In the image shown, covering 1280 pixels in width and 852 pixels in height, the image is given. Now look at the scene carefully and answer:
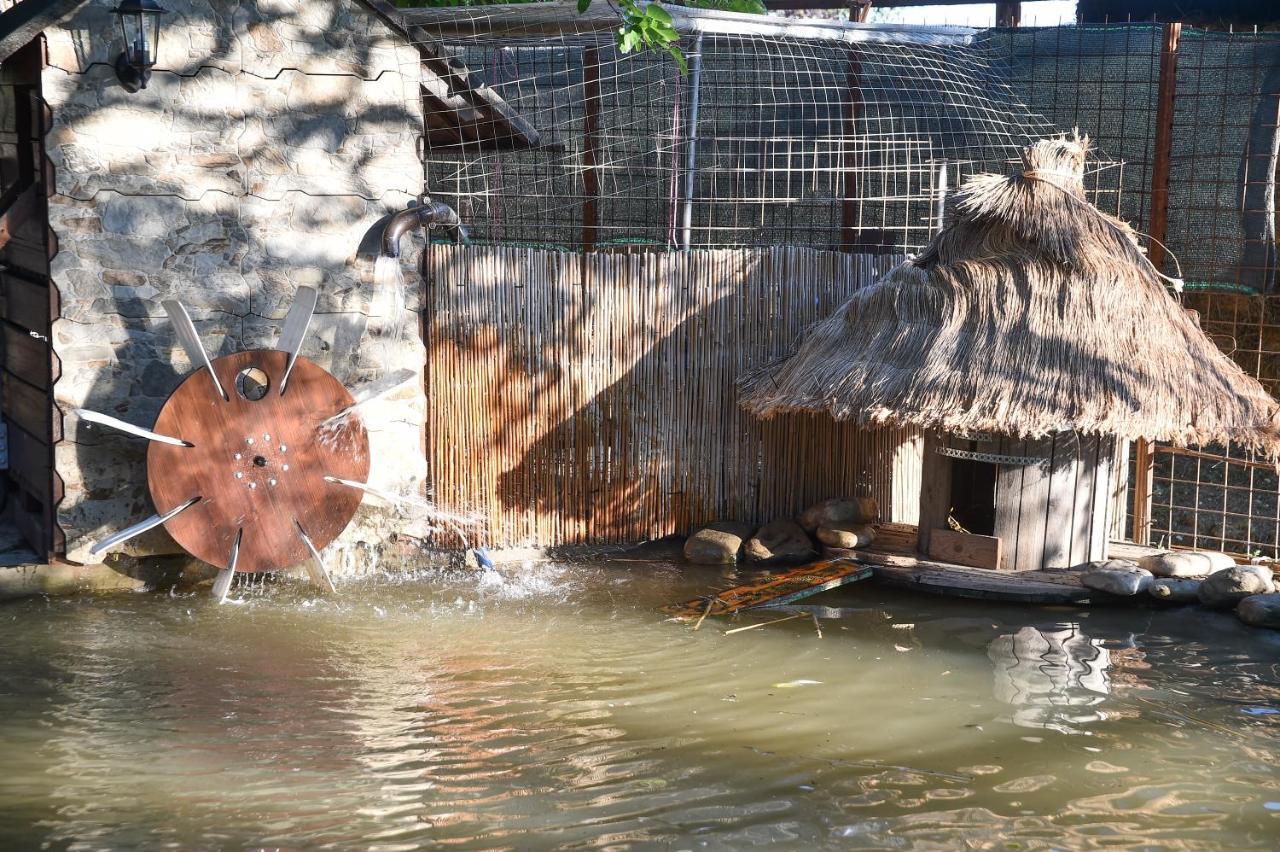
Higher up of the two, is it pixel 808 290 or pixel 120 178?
pixel 120 178

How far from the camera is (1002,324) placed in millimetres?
7496

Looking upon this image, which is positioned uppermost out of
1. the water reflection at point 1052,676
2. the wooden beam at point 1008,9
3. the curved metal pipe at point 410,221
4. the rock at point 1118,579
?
the wooden beam at point 1008,9

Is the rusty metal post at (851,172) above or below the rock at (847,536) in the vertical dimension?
above

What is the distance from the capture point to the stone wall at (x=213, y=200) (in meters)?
6.88

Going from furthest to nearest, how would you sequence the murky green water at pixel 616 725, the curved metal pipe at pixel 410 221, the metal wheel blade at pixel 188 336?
the curved metal pipe at pixel 410 221
the metal wheel blade at pixel 188 336
the murky green water at pixel 616 725

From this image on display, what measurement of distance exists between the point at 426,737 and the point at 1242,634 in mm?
4647

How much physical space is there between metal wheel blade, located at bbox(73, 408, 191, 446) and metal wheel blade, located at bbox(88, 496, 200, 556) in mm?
350

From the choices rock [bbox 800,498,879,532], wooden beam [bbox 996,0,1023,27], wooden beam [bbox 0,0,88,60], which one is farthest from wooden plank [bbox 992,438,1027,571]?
wooden beam [bbox 996,0,1023,27]

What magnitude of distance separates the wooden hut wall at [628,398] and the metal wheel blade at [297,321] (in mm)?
1068

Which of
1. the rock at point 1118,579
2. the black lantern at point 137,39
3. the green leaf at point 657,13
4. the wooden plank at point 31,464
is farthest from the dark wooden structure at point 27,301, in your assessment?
the rock at point 1118,579

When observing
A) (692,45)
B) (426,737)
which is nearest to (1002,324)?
(692,45)

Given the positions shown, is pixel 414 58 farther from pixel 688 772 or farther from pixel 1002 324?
pixel 688 772

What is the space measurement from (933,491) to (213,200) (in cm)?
480

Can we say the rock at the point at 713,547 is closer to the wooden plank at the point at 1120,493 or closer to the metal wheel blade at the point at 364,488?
the metal wheel blade at the point at 364,488
